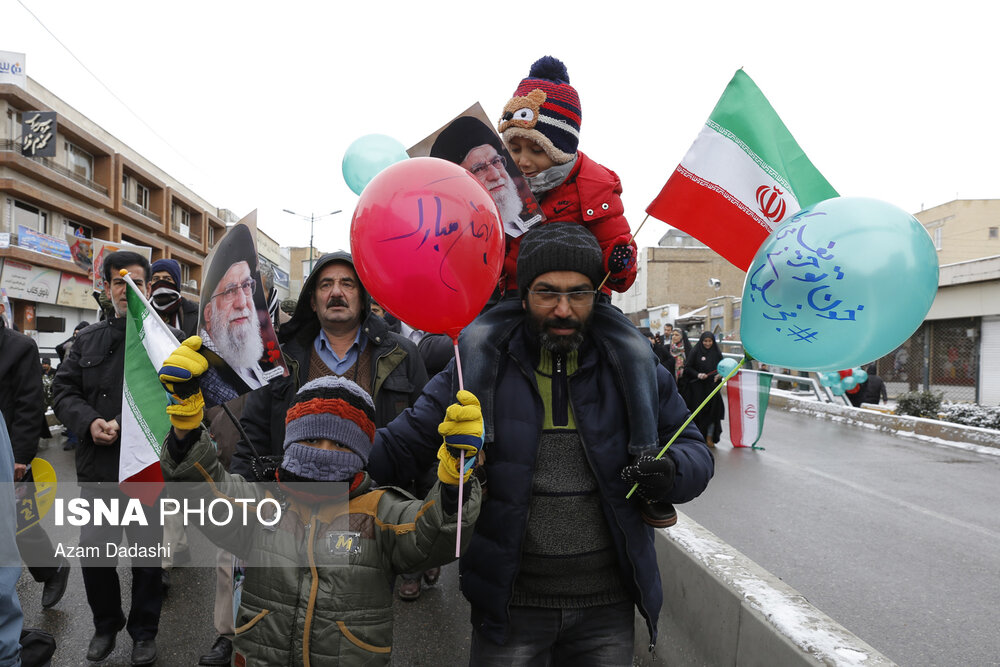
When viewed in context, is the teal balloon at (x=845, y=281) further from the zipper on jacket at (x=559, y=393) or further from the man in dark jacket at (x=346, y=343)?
the man in dark jacket at (x=346, y=343)

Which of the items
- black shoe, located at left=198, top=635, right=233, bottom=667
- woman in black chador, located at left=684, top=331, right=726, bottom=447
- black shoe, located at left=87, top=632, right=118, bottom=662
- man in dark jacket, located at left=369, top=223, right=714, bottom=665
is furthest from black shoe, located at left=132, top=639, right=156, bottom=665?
woman in black chador, located at left=684, top=331, right=726, bottom=447

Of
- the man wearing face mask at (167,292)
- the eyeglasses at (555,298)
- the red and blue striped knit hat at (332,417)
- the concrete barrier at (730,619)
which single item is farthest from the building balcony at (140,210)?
the eyeglasses at (555,298)

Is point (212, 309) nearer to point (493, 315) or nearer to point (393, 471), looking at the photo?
point (393, 471)

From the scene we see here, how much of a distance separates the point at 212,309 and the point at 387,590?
115 cm

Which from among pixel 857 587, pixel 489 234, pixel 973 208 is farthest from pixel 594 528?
pixel 973 208

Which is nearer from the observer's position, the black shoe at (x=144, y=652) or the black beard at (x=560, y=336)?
the black beard at (x=560, y=336)

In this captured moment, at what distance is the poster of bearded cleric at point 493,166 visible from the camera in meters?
2.18

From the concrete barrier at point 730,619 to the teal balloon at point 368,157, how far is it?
292 centimetres

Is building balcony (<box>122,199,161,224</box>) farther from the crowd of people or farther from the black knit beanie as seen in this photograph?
the black knit beanie

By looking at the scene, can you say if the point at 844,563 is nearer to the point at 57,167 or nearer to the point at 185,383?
the point at 185,383

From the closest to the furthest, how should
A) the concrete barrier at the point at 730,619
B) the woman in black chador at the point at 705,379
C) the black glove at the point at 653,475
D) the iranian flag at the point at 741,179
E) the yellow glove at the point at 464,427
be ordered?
the yellow glove at the point at 464,427
the black glove at the point at 653,475
the concrete barrier at the point at 730,619
the iranian flag at the point at 741,179
the woman in black chador at the point at 705,379

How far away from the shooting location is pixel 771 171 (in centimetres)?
234

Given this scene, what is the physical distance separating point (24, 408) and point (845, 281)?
14.2 ft

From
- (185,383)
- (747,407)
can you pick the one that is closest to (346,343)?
(185,383)
